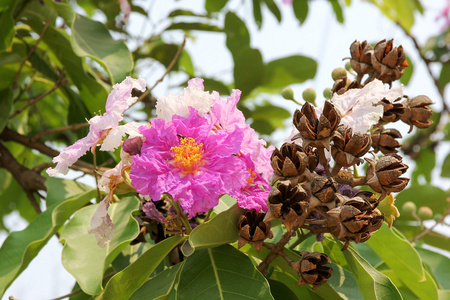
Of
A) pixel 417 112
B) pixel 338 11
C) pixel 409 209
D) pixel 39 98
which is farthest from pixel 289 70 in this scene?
pixel 417 112

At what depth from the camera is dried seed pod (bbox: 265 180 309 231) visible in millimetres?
910

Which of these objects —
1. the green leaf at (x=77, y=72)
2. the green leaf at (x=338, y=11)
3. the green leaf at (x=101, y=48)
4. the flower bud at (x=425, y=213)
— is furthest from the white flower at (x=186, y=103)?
the green leaf at (x=338, y=11)

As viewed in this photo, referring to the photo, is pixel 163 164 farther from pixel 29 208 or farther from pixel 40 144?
pixel 29 208

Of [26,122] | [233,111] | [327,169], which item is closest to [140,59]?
[26,122]

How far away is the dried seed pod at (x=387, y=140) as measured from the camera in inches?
43.0

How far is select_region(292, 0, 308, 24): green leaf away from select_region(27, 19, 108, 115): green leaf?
1.51 metres

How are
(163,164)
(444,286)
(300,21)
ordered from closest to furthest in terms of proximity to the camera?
(163,164), (444,286), (300,21)

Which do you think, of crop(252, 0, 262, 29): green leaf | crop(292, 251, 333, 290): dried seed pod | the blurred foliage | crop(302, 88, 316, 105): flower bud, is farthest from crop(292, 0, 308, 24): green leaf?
crop(292, 251, 333, 290): dried seed pod

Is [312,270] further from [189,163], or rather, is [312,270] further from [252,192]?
[189,163]

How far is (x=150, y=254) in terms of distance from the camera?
42.2 inches

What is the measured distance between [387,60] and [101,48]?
3.06ft

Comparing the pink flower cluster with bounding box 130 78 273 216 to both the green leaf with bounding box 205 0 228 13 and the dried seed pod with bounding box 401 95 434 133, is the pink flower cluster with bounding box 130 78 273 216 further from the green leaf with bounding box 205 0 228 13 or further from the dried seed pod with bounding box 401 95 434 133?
the green leaf with bounding box 205 0 228 13

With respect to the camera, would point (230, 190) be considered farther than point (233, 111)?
No

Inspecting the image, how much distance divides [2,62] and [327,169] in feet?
4.68
